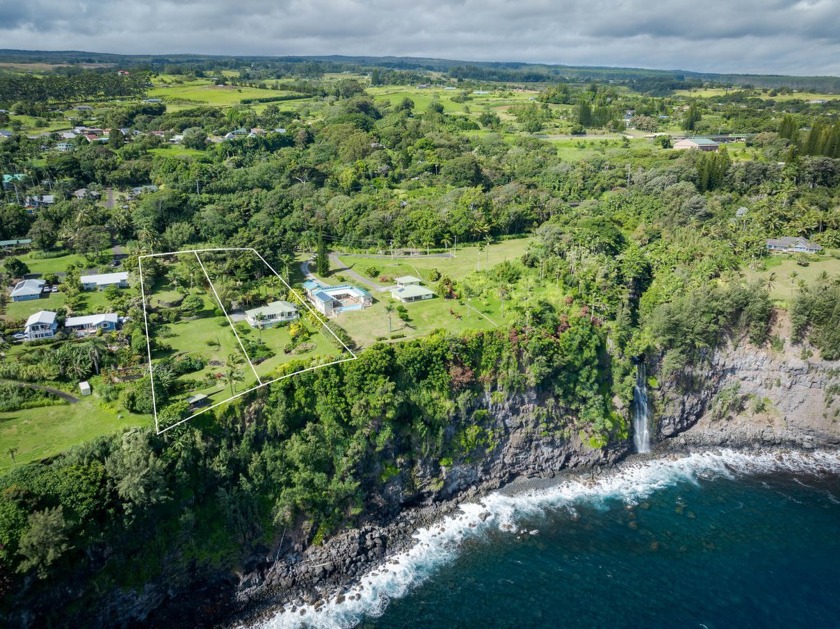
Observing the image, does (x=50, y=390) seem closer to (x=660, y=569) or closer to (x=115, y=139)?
(x=660, y=569)

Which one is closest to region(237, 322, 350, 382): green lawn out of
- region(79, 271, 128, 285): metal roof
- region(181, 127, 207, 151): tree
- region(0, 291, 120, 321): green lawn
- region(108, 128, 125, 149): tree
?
region(0, 291, 120, 321): green lawn

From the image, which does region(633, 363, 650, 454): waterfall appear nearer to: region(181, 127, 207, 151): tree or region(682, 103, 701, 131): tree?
region(181, 127, 207, 151): tree

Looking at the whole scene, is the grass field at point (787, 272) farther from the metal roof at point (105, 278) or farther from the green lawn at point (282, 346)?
the metal roof at point (105, 278)

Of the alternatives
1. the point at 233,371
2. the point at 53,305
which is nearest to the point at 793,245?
the point at 233,371

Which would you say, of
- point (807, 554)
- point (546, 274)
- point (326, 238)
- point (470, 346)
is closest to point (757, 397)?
point (807, 554)

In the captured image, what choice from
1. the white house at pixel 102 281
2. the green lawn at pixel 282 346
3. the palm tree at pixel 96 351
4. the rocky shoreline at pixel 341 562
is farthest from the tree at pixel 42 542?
the white house at pixel 102 281

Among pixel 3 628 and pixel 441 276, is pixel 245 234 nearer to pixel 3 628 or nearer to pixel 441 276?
pixel 441 276
